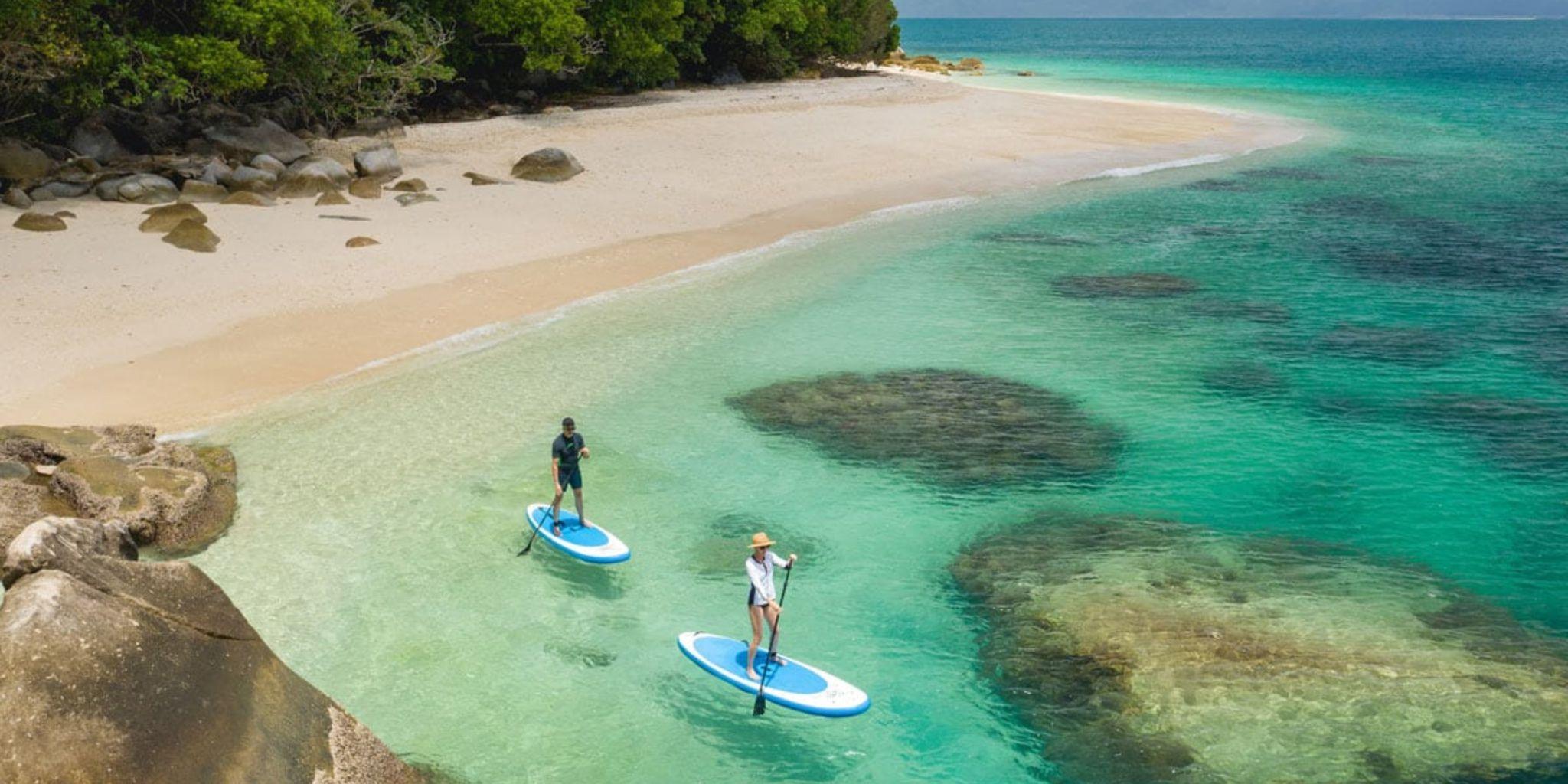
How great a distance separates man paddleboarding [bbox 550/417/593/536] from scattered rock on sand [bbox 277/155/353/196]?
59.3 ft

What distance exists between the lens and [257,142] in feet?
108

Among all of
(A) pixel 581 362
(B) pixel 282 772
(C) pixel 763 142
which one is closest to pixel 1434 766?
(B) pixel 282 772

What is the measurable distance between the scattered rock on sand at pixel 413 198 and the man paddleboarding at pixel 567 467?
16901 mm

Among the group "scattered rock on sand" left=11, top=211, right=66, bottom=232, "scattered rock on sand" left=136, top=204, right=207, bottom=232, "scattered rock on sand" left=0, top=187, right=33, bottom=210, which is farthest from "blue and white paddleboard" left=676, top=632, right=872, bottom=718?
"scattered rock on sand" left=0, top=187, right=33, bottom=210

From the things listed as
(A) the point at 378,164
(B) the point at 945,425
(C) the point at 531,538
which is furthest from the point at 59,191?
(B) the point at 945,425

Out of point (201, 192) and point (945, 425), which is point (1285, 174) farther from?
point (201, 192)

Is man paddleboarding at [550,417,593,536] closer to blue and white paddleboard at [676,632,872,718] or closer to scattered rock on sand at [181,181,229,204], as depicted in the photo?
blue and white paddleboard at [676,632,872,718]

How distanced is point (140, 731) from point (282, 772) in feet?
3.45

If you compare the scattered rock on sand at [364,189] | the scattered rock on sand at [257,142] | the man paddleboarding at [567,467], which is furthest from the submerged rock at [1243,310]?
the scattered rock on sand at [257,142]

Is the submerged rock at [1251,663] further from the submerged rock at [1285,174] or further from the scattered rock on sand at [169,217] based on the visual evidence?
the submerged rock at [1285,174]

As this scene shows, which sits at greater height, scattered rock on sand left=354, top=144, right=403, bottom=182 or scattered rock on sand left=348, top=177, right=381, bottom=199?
scattered rock on sand left=354, top=144, right=403, bottom=182

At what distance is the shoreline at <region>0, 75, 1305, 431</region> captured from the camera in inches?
766

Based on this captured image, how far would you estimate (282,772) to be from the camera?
8344 mm

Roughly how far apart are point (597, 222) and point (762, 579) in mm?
19984
